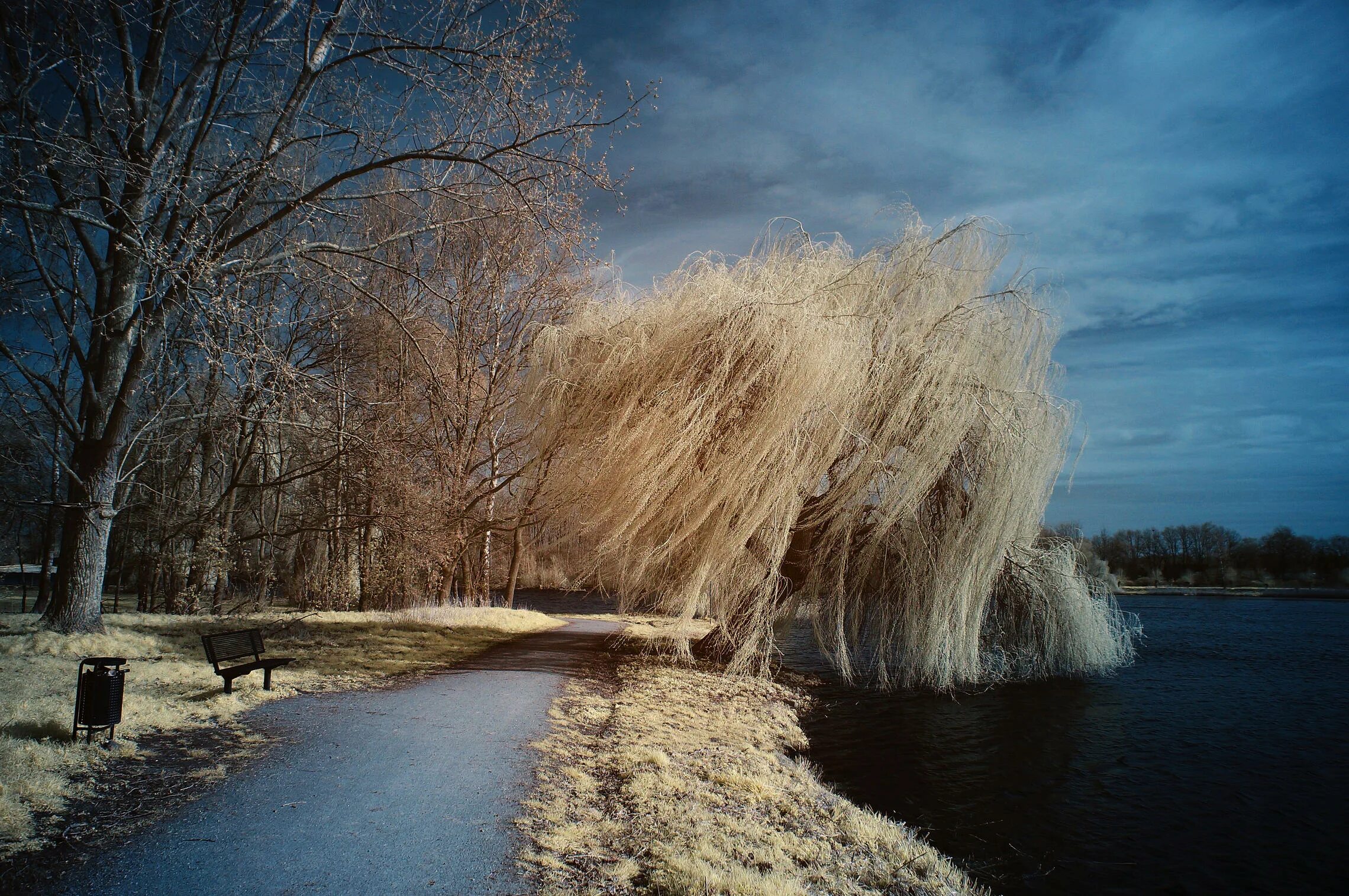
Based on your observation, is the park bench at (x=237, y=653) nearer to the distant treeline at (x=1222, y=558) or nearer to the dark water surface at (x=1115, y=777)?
the dark water surface at (x=1115, y=777)

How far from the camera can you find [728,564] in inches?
391

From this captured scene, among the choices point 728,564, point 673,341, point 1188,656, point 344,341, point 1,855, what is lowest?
point 1188,656

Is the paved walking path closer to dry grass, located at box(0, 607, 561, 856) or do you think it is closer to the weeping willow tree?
dry grass, located at box(0, 607, 561, 856)

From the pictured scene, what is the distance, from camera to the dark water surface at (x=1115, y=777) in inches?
228

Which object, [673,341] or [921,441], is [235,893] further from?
[921,441]

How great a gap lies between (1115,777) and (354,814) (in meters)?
7.98

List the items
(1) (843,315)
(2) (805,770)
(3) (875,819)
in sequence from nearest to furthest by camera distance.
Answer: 1. (3) (875,819)
2. (2) (805,770)
3. (1) (843,315)

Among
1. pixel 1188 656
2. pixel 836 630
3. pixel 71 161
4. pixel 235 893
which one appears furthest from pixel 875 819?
pixel 1188 656

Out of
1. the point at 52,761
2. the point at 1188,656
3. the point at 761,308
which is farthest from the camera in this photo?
the point at 1188,656

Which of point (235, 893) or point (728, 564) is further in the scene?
point (728, 564)

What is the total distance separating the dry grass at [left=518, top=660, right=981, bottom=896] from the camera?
151 inches

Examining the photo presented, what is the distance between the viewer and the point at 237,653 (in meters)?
7.43

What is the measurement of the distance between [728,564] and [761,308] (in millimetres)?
3598

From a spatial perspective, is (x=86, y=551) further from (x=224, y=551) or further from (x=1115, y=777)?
(x=1115, y=777)
